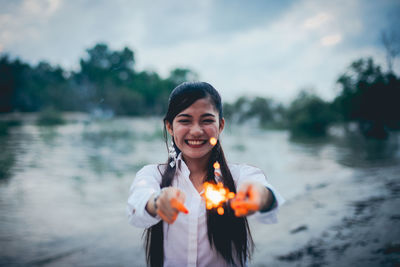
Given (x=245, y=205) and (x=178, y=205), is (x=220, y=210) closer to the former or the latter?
(x=245, y=205)

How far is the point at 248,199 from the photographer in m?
1.40

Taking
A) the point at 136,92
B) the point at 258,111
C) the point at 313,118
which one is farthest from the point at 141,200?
the point at 258,111

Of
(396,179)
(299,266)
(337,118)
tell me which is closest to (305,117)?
(337,118)

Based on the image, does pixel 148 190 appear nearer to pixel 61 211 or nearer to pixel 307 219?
pixel 307 219

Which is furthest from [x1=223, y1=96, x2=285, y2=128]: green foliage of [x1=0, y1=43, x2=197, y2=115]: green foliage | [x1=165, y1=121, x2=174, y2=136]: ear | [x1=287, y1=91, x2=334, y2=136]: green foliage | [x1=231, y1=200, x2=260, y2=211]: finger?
[x1=231, y1=200, x2=260, y2=211]: finger

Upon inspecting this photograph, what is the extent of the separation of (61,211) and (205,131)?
6737 millimetres

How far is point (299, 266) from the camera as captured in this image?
146 inches

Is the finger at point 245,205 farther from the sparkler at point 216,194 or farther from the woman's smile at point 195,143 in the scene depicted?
the woman's smile at point 195,143

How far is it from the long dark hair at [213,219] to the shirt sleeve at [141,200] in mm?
150

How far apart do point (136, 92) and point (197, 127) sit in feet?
185

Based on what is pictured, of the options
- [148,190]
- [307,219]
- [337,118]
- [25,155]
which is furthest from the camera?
[337,118]

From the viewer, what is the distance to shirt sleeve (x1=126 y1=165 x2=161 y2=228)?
5.18ft

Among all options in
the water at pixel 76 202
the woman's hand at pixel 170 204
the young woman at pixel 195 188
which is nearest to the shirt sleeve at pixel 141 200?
the young woman at pixel 195 188

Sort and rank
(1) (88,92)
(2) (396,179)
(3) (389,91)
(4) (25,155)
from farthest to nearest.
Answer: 1. (1) (88,92)
2. (3) (389,91)
3. (4) (25,155)
4. (2) (396,179)
